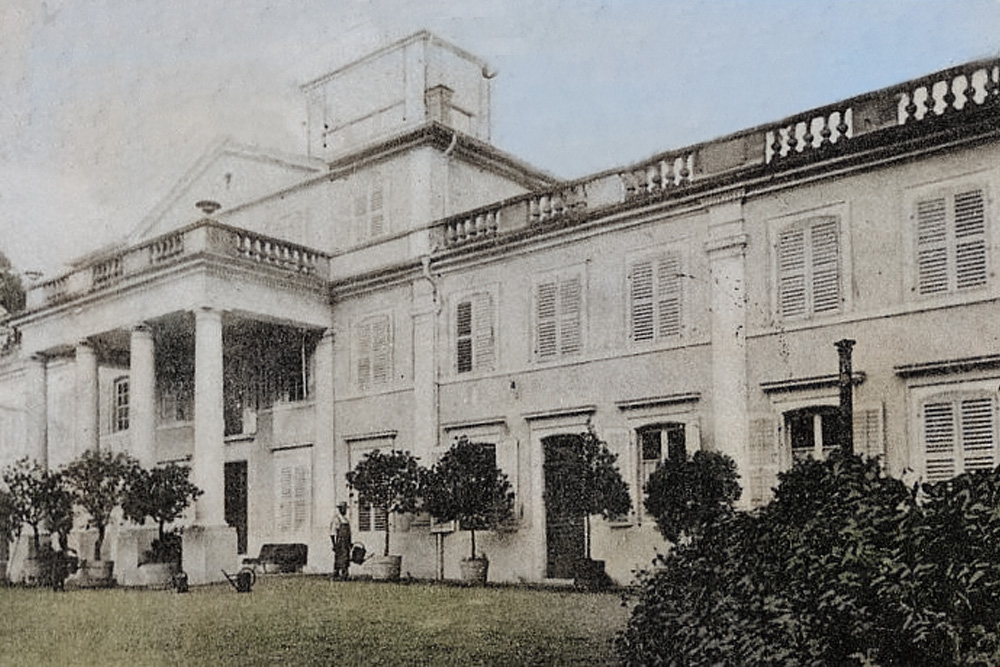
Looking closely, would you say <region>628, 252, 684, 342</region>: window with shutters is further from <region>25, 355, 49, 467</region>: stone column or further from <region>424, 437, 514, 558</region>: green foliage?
<region>25, 355, 49, 467</region>: stone column

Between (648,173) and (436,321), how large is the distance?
1.57 m

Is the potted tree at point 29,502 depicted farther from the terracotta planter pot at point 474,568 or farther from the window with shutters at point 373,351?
the terracotta planter pot at point 474,568

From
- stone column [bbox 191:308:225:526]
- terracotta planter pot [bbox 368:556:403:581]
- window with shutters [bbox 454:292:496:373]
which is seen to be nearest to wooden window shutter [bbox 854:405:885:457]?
window with shutters [bbox 454:292:496:373]

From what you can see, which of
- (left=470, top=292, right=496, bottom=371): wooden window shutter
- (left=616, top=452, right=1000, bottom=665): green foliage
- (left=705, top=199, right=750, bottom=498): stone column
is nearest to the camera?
(left=616, top=452, right=1000, bottom=665): green foliage

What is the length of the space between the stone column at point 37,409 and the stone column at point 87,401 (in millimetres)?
204

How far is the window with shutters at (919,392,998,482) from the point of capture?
418 cm

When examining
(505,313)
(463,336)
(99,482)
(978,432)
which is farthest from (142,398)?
(978,432)

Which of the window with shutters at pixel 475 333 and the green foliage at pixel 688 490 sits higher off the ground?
the window with shutters at pixel 475 333

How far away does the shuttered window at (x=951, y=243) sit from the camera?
14.1 feet

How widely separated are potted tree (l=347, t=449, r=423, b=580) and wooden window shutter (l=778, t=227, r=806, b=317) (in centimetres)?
218

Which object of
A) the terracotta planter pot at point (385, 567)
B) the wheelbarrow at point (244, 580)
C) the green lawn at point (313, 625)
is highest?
the terracotta planter pot at point (385, 567)

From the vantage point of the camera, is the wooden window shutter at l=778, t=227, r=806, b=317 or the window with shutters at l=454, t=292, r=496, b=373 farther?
the window with shutters at l=454, t=292, r=496, b=373

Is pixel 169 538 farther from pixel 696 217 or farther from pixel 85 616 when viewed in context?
pixel 696 217

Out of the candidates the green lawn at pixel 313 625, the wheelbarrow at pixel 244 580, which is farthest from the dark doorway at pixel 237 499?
the green lawn at pixel 313 625
